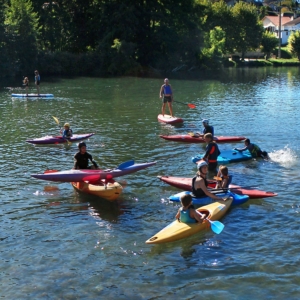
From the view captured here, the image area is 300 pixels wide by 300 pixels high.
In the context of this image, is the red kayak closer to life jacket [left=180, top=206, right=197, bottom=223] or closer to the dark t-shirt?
the dark t-shirt

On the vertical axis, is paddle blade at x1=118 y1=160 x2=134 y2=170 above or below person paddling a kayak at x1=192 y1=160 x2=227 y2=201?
above

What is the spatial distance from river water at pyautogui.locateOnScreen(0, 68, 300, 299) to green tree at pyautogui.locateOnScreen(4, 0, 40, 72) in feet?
109

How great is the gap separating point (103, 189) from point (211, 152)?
4579 mm

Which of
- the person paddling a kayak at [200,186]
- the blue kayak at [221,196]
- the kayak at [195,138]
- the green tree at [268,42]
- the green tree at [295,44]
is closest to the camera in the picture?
the person paddling a kayak at [200,186]

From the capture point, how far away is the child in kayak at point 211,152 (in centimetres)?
1676

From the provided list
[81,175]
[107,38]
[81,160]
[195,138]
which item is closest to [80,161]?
[81,160]

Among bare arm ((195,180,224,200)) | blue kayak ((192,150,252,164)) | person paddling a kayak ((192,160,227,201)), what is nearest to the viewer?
person paddling a kayak ((192,160,227,201))

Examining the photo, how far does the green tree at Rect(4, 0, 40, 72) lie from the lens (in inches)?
2192

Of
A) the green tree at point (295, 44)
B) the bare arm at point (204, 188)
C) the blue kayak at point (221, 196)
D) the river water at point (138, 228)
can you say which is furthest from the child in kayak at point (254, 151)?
the green tree at point (295, 44)

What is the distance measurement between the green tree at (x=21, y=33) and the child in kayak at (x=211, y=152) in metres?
43.1

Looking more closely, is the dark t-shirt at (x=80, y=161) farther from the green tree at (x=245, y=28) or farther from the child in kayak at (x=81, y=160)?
the green tree at (x=245, y=28)

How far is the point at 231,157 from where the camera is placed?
18578 millimetres

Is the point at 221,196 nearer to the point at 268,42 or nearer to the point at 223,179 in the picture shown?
the point at 223,179

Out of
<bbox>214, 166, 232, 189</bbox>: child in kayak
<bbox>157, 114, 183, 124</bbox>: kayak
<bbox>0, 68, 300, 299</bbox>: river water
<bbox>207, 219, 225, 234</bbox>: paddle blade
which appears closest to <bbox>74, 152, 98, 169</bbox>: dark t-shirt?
<bbox>0, 68, 300, 299</bbox>: river water
